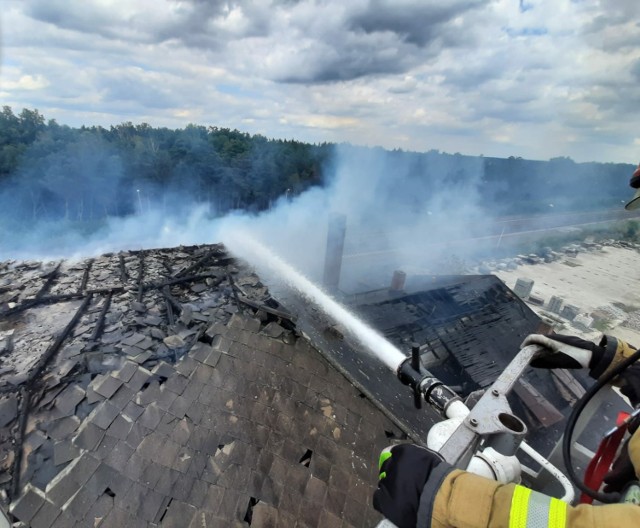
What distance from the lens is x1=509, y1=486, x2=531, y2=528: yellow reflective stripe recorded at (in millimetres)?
1379

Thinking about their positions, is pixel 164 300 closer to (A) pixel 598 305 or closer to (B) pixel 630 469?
(B) pixel 630 469

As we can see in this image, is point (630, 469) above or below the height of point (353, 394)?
above

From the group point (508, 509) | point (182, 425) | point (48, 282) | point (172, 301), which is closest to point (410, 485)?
point (508, 509)

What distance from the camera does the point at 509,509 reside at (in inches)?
56.7

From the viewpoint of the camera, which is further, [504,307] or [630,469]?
[504,307]

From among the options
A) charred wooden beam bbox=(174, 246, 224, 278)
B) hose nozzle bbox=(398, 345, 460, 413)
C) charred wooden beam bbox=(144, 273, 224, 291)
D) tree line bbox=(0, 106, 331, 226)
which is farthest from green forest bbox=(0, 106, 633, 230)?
hose nozzle bbox=(398, 345, 460, 413)

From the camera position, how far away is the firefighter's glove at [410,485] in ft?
5.27

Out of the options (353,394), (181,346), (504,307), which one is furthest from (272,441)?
(504,307)

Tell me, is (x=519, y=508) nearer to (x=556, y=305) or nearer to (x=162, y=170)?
(x=556, y=305)

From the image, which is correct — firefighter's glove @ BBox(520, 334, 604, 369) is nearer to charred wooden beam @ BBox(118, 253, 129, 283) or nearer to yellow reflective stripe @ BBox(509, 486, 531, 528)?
yellow reflective stripe @ BBox(509, 486, 531, 528)

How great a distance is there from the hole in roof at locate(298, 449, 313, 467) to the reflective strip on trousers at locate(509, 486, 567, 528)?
11.1 ft

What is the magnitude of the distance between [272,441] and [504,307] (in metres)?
12.1

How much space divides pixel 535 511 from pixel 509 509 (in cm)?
10

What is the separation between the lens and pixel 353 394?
16.8 feet
